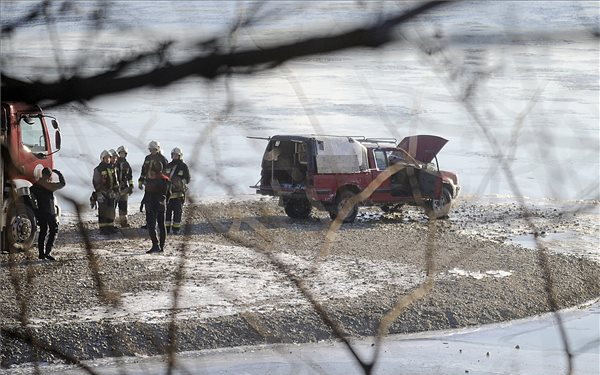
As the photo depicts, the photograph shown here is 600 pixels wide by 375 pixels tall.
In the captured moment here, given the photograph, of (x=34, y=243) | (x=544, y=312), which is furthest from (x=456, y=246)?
(x=34, y=243)

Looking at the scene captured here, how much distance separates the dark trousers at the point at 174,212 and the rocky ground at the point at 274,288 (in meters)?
0.26

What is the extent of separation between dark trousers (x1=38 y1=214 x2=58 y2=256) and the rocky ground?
214 mm

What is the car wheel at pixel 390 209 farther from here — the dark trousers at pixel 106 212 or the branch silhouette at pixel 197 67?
the branch silhouette at pixel 197 67

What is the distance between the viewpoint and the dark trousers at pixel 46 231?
14.5 metres

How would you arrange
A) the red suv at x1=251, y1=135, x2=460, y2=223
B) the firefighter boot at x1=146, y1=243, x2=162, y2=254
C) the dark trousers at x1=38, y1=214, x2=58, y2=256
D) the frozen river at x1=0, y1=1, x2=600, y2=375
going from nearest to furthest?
1. the frozen river at x1=0, y1=1, x2=600, y2=375
2. the dark trousers at x1=38, y1=214, x2=58, y2=256
3. the firefighter boot at x1=146, y1=243, x2=162, y2=254
4. the red suv at x1=251, y1=135, x2=460, y2=223

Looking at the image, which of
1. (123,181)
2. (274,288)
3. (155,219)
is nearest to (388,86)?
(274,288)

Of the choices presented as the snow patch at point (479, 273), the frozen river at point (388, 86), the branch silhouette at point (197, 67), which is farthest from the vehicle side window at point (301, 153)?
the branch silhouette at point (197, 67)

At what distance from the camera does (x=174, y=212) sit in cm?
1731

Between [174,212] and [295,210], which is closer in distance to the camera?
[174,212]

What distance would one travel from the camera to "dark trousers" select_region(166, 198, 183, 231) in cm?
1697

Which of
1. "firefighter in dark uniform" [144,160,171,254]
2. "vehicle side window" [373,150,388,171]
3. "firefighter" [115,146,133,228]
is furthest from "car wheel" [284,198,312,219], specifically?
"firefighter in dark uniform" [144,160,171,254]

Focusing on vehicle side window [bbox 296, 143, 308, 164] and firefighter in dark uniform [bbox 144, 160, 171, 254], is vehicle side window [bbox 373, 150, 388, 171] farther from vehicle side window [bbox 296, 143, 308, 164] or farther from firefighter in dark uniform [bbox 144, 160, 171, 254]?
firefighter in dark uniform [bbox 144, 160, 171, 254]

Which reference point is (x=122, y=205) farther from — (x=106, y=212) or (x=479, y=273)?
(x=479, y=273)

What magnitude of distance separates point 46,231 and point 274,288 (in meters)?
3.00
